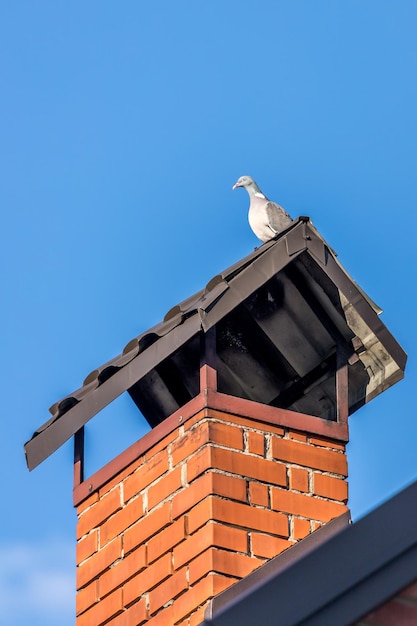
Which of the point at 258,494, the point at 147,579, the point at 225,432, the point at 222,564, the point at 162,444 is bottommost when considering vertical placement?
the point at 222,564

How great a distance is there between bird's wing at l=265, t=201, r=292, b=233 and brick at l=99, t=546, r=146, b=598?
15.0 feet

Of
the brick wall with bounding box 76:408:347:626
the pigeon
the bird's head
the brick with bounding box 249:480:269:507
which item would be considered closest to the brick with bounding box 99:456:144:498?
the brick wall with bounding box 76:408:347:626

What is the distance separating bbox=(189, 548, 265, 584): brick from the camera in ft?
16.6

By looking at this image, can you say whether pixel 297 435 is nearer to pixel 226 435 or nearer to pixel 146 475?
pixel 226 435

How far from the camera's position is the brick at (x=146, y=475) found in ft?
18.1

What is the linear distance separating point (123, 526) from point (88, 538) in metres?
0.26

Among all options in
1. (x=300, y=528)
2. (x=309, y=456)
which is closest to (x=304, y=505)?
(x=300, y=528)

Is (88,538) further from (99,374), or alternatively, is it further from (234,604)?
(234,604)

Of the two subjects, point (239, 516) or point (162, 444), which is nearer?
point (239, 516)

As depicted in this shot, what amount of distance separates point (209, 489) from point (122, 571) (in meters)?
0.59

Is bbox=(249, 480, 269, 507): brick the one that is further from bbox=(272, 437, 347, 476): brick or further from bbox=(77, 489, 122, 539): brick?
bbox=(77, 489, 122, 539): brick

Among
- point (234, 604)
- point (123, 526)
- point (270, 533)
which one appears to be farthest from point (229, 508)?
point (234, 604)

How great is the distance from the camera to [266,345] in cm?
616

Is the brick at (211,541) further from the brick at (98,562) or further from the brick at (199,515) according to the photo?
the brick at (98,562)
